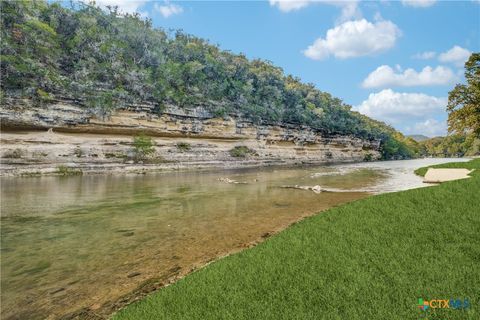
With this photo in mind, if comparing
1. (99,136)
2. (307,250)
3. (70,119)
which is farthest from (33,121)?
(307,250)

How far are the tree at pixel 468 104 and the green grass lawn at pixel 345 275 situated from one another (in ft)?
76.8

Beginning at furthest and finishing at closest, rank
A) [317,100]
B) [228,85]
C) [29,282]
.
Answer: [317,100]
[228,85]
[29,282]

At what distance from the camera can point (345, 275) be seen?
18.3ft

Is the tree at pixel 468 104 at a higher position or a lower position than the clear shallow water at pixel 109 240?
higher

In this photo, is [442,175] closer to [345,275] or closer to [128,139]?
[345,275]

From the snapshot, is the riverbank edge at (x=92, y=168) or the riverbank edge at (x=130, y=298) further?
the riverbank edge at (x=92, y=168)

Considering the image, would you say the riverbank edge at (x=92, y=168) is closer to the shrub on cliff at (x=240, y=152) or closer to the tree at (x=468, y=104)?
the shrub on cliff at (x=240, y=152)

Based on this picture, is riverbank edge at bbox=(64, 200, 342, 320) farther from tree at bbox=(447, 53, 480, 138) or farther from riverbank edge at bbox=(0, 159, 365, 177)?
riverbank edge at bbox=(0, 159, 365, 177)

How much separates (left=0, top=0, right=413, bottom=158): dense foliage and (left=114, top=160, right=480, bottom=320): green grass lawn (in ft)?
168

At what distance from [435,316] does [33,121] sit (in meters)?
53.4

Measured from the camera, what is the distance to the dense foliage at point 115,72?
47.7m

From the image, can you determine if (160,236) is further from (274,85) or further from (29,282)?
(274,85)

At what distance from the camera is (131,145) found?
54312mm

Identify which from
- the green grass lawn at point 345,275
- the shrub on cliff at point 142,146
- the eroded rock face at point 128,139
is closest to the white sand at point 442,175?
the green grass lawn at point 345,275
